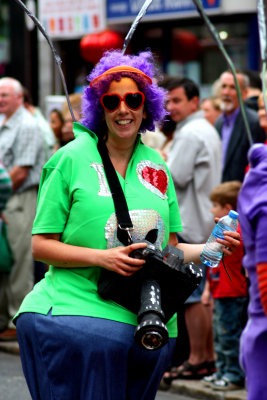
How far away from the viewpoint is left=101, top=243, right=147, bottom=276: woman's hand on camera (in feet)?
10.4

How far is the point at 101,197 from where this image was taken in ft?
10.9

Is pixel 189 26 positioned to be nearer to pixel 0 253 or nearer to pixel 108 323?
pixel 0 253

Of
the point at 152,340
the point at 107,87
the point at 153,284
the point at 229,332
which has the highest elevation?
the point at 107,87

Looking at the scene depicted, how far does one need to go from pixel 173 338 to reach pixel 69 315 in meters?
0.47

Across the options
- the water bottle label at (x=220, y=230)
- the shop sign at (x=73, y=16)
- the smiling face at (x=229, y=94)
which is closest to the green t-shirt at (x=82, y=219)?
the water bottle label at (x=220, y=230)

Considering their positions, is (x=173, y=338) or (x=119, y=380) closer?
(x=119, y=380)

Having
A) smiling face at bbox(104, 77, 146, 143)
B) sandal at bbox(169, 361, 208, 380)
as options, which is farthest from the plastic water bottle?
sandal at bbox(169, 361, 208, 380)

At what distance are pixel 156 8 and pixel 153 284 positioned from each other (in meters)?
9.82

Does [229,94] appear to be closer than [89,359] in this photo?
No

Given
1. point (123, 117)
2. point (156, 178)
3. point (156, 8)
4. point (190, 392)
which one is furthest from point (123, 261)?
point (156, 8)

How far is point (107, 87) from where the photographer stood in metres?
3.52

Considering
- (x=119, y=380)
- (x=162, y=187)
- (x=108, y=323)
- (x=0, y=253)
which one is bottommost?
(x=0, y=253)

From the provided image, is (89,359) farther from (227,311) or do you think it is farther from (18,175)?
(18,175)

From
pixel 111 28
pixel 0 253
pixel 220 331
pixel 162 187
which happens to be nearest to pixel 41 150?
pixel 0 253
